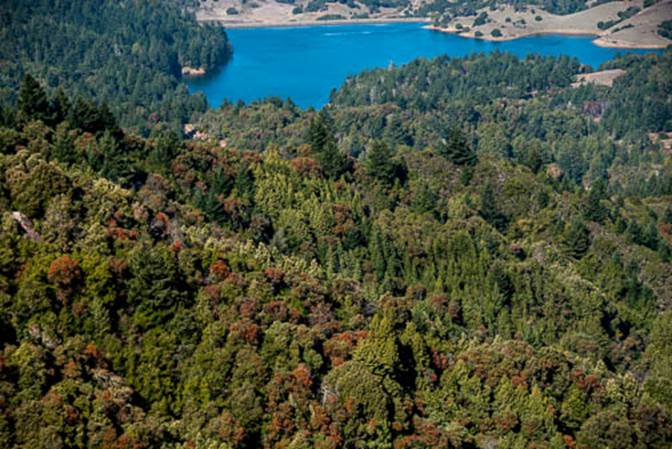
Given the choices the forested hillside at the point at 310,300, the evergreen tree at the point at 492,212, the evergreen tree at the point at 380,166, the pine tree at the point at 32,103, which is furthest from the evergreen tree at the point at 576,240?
the pine tree at the point at 32,103

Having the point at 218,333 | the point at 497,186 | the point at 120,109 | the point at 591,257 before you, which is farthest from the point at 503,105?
the point at 218,333

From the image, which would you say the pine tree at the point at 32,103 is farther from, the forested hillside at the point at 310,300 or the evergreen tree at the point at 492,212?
the evergreen tree at the point at 492,212

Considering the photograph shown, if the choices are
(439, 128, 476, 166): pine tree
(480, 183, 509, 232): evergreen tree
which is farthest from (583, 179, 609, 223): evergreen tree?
(439, 128, 476, 166): pine tree

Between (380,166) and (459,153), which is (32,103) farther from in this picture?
(459,153)

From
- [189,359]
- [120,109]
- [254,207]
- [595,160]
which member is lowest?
[595,160]

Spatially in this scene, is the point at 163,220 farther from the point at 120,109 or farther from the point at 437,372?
the point at 120,109

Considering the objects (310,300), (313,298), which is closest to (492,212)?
(313,298)
